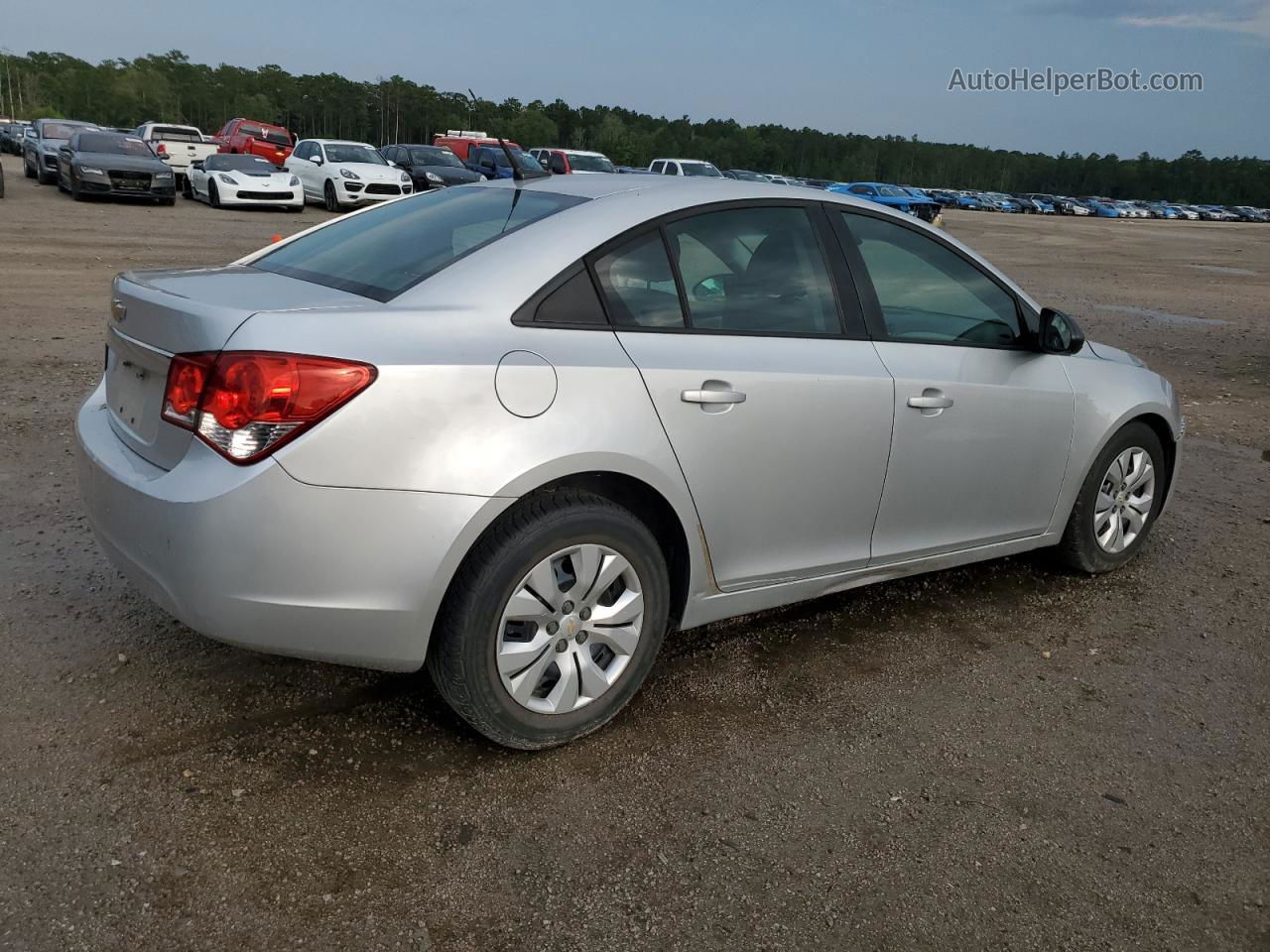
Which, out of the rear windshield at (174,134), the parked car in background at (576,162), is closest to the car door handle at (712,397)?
the parked car in background at (576,162)

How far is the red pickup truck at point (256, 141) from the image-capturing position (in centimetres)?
3259

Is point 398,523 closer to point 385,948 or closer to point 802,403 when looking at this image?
point 385,948

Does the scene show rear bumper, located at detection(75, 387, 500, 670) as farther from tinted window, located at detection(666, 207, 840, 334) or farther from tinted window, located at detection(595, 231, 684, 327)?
tinted window, located at detection(666, 207, 840, 334)

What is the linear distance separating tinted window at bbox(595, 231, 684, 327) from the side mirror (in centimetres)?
169

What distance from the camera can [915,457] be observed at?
151 inches

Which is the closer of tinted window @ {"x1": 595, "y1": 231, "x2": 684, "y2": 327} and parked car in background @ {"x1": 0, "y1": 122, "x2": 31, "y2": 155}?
tinted window @ {"x1": 595, "y1": 231, "x2": 684, "y2": 327}

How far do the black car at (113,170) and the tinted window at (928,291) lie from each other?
22885 millimetres

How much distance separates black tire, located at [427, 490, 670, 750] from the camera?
289cm

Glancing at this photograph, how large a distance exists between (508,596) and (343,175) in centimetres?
2303

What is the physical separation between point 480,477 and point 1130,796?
6.76ft

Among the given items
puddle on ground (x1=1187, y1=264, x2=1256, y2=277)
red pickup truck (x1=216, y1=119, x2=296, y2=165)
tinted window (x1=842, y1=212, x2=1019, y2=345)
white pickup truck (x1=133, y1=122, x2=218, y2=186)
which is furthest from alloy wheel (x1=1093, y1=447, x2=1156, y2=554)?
red pickup truck (x1=216, y1=119, x2=296, y2=165)

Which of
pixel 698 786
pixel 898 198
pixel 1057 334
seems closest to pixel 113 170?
pixel 1057 334

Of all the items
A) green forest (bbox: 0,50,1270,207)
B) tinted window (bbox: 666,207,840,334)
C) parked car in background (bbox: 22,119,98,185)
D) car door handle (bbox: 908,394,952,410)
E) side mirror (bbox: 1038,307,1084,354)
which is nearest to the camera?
tinted window (bbox: 666,207,840,334)

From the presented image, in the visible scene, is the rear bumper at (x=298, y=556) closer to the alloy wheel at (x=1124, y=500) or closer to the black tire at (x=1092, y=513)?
the black tire at (x=1092, y=513)
